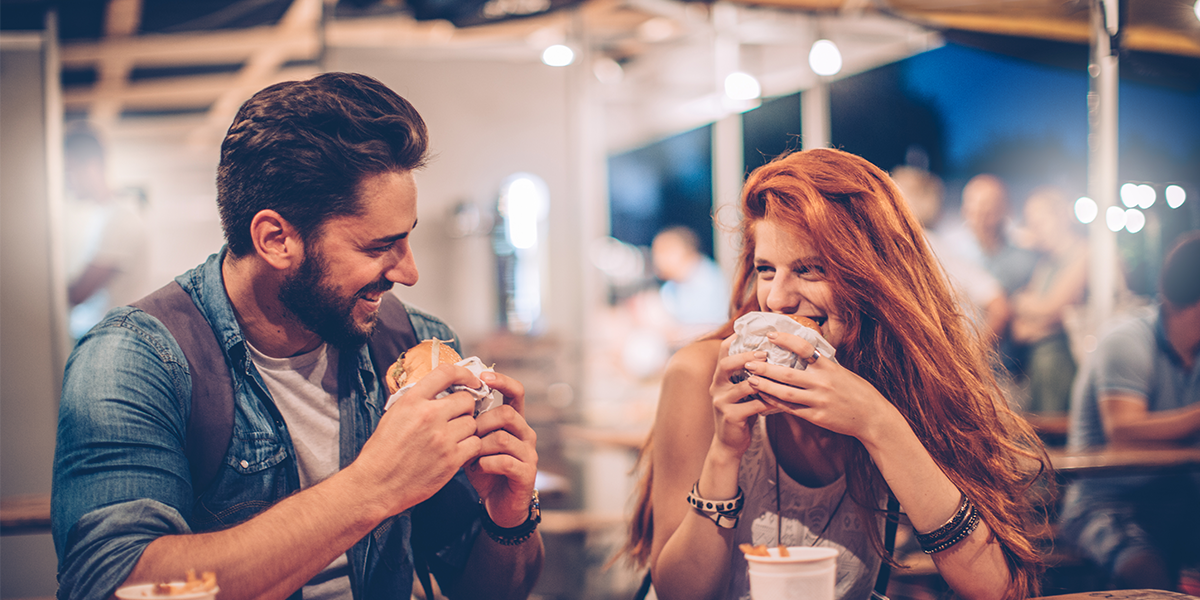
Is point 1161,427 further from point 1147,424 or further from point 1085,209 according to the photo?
point 1085,209

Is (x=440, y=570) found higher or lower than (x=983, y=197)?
lower

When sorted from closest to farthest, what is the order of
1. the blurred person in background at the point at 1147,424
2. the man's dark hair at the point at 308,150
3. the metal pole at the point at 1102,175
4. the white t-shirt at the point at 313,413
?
the man's dark hair at the point at 308,150, the white t-shirt at the point at 313,413, the blurred person in background at the point at 1147,424, the metal pole at the point at 1102,175

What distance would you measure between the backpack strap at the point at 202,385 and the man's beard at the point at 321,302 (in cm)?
16

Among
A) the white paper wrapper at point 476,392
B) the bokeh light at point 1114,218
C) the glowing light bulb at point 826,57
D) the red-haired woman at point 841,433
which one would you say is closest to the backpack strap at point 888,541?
the red-haired woman at point 841,433

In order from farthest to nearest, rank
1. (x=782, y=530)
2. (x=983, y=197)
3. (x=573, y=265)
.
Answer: (x=573, y=265) → (x=983, y=197) → (x=782, y=530)

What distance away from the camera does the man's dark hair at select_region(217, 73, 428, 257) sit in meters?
1.46

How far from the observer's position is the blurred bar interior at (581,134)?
4.24 m

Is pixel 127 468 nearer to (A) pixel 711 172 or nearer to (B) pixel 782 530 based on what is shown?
(B) pixel 782 530

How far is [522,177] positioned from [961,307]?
201 inches

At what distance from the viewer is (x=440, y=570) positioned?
172 centimetres

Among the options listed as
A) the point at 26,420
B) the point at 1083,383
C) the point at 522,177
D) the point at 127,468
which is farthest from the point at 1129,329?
the point at 26,420

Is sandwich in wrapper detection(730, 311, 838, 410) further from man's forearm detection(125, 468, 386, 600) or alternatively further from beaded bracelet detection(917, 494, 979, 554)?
man's forearm detection(125, 468, 386, 600)

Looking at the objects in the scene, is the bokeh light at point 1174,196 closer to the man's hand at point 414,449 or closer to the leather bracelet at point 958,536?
the leather bracelet at point 958,536

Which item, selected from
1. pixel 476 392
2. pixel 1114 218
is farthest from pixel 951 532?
pixel 1114 218
